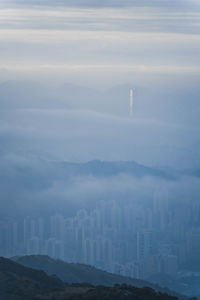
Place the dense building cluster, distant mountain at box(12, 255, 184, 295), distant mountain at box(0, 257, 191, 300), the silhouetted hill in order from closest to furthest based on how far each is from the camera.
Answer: distant mountain at box(0, 257, 191, 300) → the silhouetted hill → distant mountain at box(12, 255, 184, 295) → the dense building cluster

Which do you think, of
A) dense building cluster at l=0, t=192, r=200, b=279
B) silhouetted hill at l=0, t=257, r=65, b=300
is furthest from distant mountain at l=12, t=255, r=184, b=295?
dense building cluster at l=0, t=192, r=200, b=279

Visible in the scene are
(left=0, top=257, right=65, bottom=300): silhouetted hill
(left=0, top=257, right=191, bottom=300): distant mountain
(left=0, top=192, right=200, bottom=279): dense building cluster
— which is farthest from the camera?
(left=0, top=192, right=200, bottom=279): dense building cluster

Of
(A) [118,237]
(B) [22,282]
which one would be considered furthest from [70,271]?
(A) [118,237]

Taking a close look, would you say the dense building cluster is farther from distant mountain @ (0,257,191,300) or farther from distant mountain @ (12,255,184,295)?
distant mountain @ (0,257,191,300)

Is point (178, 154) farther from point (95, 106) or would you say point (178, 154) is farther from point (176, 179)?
point (95, 106)

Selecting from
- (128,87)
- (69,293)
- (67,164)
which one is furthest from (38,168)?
(69,293)

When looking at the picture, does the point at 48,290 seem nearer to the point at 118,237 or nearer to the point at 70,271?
the point at 70,271

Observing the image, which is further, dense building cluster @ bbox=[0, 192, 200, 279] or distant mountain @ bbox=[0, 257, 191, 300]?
dense building cluster @ bbox=[0, 192, 200, 279]
